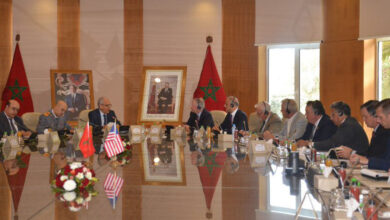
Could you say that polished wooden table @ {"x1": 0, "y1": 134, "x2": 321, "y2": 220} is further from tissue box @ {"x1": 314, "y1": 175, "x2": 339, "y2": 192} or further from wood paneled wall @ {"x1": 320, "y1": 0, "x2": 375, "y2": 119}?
wood paneled wall @ {"x1": 320, "y1": 0, "x2": 375, "y2": 119}

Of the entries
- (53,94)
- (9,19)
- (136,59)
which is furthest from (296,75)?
(9,19)

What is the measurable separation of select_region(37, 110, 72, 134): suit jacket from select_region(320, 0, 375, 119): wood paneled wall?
4.53 metres

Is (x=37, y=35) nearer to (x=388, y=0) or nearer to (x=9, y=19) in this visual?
(x=9, y=19)

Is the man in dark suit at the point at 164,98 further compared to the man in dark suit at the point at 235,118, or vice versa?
the man in dark suit at the point at 164,98

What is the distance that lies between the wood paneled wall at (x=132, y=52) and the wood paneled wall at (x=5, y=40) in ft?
7.87

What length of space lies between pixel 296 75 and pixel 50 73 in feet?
16.1

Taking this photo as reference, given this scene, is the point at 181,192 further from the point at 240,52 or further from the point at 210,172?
the point at 240,52

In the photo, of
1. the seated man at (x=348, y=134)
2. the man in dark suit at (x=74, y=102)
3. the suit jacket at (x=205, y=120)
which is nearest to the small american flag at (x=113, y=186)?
the seated man at (x=348, y=134)

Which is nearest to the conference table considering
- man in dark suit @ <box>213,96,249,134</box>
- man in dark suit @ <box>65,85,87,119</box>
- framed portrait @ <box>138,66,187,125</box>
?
man in dark suit @ <box>213,96,249,134</box>

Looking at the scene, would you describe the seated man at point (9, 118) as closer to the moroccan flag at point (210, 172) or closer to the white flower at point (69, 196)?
the moroccan flag at point (210, 172)

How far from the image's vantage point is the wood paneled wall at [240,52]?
9.11 meters

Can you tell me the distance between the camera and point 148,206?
245cm

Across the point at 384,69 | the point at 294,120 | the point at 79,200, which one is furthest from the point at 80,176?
the point at 384,69

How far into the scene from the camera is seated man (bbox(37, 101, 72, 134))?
6695mm
